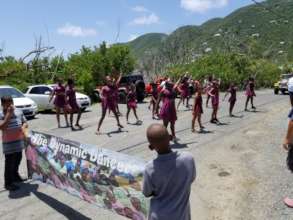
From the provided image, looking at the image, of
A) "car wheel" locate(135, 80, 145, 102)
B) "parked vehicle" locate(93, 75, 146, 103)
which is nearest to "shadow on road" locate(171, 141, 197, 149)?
"parked vehicle" locate(93, 75, 146, 103)

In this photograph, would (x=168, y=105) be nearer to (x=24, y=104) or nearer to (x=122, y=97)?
(x=24, y=104)

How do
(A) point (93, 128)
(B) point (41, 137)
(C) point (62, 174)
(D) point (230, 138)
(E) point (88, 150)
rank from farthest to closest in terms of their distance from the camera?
(A) point (93, 128) < (D) point (230, 138) < (B) point (41, 137) < (C) point (62, 174) < (E) point (88, 150)

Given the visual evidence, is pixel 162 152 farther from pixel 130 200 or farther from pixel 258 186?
pixel 258 186

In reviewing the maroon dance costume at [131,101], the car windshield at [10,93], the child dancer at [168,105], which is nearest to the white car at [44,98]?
the car windshield at [10,93]

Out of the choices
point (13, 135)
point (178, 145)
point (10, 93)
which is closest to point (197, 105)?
point (178, 145)

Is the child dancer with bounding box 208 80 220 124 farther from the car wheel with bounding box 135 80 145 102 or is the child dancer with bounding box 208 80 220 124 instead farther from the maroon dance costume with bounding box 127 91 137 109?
the car wheel with bounding box 135 80 145 102

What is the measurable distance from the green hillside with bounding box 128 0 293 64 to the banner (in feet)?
180

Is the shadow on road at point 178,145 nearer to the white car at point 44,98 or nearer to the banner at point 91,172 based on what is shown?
the banner at point 91,172

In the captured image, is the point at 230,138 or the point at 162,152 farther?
the point at 230,138

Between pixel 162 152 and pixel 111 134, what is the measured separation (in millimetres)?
9884

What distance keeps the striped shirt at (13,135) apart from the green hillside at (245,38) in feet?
178

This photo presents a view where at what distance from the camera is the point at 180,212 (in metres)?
3.56

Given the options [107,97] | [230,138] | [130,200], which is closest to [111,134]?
[107,97]

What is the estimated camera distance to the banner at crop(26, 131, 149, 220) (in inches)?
193
